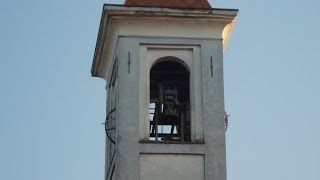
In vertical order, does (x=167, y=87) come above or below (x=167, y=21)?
below

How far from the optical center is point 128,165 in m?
25.0

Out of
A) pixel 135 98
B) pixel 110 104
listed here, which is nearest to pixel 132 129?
pixel 135 98

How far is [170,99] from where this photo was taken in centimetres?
2644

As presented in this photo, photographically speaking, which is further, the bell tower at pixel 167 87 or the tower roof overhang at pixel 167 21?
the tower roof overhang at pixel 167 21

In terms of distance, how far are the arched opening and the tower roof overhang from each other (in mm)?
706

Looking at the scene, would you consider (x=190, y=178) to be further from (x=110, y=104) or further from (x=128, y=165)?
(x=110, y=104)

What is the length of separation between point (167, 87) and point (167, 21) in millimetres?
1577

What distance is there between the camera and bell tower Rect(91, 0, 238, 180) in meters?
25.2

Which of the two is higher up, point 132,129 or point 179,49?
point 179,49

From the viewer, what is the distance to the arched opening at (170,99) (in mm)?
26438

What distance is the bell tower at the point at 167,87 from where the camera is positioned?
25156 mm

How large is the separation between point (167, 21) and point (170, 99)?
1774 millimetres

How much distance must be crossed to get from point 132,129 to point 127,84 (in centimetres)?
110

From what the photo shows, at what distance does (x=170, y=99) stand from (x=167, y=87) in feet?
1.46
